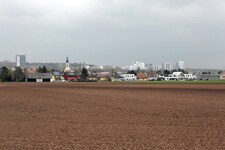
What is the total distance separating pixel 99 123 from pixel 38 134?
3.98 meters

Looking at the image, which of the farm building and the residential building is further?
the farm building

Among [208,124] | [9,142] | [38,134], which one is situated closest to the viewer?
[9,142]

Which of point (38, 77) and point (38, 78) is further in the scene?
point (38, 77)

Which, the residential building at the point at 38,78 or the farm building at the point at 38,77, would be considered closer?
the residential building at the point at 38,78

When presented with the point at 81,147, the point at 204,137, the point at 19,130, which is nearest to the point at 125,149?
the point at 81,147

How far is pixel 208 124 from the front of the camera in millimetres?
17031

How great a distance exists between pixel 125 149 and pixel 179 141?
2.17m

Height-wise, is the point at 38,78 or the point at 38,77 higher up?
the point at 38,77

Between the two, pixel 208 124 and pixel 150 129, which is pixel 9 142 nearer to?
pixel 150 129

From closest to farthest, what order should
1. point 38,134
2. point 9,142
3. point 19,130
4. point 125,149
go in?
1. point 125,149
2. point 9,142
3. point 38,134
4. point 19,130

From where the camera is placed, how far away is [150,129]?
15.7 meters

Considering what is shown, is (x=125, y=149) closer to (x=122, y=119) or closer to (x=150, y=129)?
(x=150, y=129)

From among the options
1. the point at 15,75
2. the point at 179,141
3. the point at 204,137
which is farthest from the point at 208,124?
the point at 15,75

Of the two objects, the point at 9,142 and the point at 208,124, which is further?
the point at 208,124
